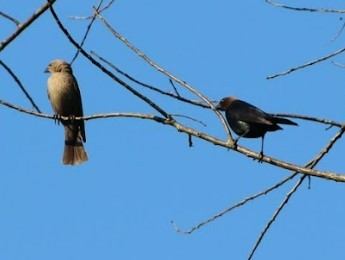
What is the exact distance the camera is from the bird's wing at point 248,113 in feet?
18.1

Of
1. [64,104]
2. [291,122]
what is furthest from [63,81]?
[291,122]

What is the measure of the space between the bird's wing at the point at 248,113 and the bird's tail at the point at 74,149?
2.89 metres

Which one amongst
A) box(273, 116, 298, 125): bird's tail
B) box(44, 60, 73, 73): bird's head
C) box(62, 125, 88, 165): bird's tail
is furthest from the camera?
box(44, 60, 73, 73): bird's head

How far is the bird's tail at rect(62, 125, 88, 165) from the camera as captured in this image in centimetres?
841

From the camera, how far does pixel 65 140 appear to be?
8.59 m

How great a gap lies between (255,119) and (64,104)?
144 inches

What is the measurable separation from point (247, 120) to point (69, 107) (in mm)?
3508

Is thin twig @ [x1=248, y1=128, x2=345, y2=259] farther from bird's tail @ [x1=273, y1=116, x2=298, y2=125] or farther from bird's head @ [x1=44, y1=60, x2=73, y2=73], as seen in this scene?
bird's head @ [x1=44, y1=60, x2=73, y2=73]

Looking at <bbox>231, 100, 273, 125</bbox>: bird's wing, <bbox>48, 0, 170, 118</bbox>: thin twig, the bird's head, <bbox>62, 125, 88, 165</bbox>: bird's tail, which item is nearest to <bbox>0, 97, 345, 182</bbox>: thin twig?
<bbox>48, 0, 170, 118</bbox>: thin twig

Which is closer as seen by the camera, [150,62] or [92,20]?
[150,62]

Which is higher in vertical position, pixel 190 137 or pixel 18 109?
pixel 18 109

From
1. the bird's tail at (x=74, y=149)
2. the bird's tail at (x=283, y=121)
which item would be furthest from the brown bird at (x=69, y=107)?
the bird's tail at (x=283, y=121)

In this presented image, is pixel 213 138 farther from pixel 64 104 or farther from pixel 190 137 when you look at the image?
pixel 64 104

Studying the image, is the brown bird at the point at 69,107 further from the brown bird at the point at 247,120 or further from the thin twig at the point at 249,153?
the thin twig at the point at 249,153
